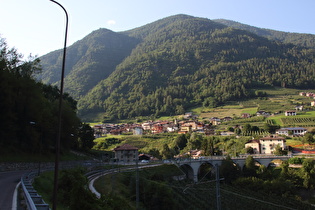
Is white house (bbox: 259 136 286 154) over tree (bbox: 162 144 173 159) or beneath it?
over

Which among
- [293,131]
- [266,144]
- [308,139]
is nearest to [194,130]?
[266,144]

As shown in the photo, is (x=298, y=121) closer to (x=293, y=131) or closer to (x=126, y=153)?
(x=293, y=131)

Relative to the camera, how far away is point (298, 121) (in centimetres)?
9612

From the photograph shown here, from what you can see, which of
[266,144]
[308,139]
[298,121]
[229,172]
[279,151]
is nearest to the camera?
[229,172]

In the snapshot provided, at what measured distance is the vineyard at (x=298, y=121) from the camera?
297 feet

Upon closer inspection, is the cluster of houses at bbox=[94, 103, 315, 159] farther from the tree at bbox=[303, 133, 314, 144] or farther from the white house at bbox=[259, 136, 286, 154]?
the tree at bbox=[303, 133, 314, 144]

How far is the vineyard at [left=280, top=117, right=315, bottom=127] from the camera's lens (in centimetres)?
9050

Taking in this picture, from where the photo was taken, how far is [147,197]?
29250mm

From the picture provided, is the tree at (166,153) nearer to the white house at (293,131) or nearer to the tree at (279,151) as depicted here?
the tree at (279,151)

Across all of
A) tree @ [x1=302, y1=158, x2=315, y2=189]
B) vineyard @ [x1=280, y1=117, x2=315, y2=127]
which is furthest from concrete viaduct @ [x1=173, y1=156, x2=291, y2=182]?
vineyard @ [x1=280, y1=117, x2=315, y2=127]

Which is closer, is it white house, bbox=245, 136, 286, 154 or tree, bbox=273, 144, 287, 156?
tree, bbox=273, 144, 287, 156

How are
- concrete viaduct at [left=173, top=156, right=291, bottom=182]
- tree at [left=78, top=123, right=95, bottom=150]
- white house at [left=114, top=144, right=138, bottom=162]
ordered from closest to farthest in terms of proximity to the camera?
concrete viaduct at [left=173, top=156, right=291, bottom=182] → tree at [left=78, top=123, right=95, bottom=150] → white house at [left=114, top=144, right=138, bottom=162]

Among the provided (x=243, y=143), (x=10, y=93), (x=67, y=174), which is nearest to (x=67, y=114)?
(x=10, y=93)

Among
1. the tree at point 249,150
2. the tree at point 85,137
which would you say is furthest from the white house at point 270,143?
the tree at point 85,137
